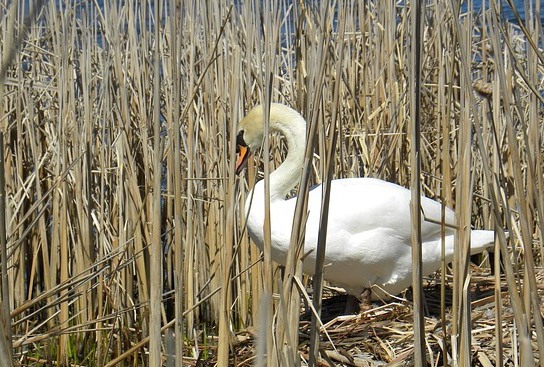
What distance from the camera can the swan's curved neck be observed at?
12.2ft

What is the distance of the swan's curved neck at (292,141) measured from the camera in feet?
12.2

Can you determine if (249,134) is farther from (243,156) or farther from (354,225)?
(354,225)

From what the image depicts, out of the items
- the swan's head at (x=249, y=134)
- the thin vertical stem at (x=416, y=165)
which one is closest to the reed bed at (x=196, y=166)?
the swan's head at (x=249, y=134)

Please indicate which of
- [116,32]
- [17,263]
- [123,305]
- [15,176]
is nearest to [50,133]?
[15,176]

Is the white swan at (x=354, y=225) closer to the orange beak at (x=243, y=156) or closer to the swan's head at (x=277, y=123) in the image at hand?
the swan's head at (x=277, y=123)

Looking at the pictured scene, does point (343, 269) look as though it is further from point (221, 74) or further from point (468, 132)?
point (468, 132)

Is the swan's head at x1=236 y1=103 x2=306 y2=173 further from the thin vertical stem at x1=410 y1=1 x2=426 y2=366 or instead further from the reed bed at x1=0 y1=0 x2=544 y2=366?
the thin vertical stem at x1=410 y1=1 x2=426 y2=366

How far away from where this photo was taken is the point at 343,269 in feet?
12.0

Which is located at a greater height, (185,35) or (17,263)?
(185,35)

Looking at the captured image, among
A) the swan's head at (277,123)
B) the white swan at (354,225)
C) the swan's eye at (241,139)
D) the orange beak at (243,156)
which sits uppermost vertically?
the swan's head at (277,123)

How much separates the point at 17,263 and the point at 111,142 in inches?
27.7

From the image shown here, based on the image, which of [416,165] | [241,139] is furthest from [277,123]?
[416,165]

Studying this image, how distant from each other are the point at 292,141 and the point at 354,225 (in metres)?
0.46

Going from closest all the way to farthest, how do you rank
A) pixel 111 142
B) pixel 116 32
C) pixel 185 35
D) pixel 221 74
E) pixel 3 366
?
pixel 3 366, pixel 116 32, pixel 221 74, pixel 111 142, pixel 185 35
